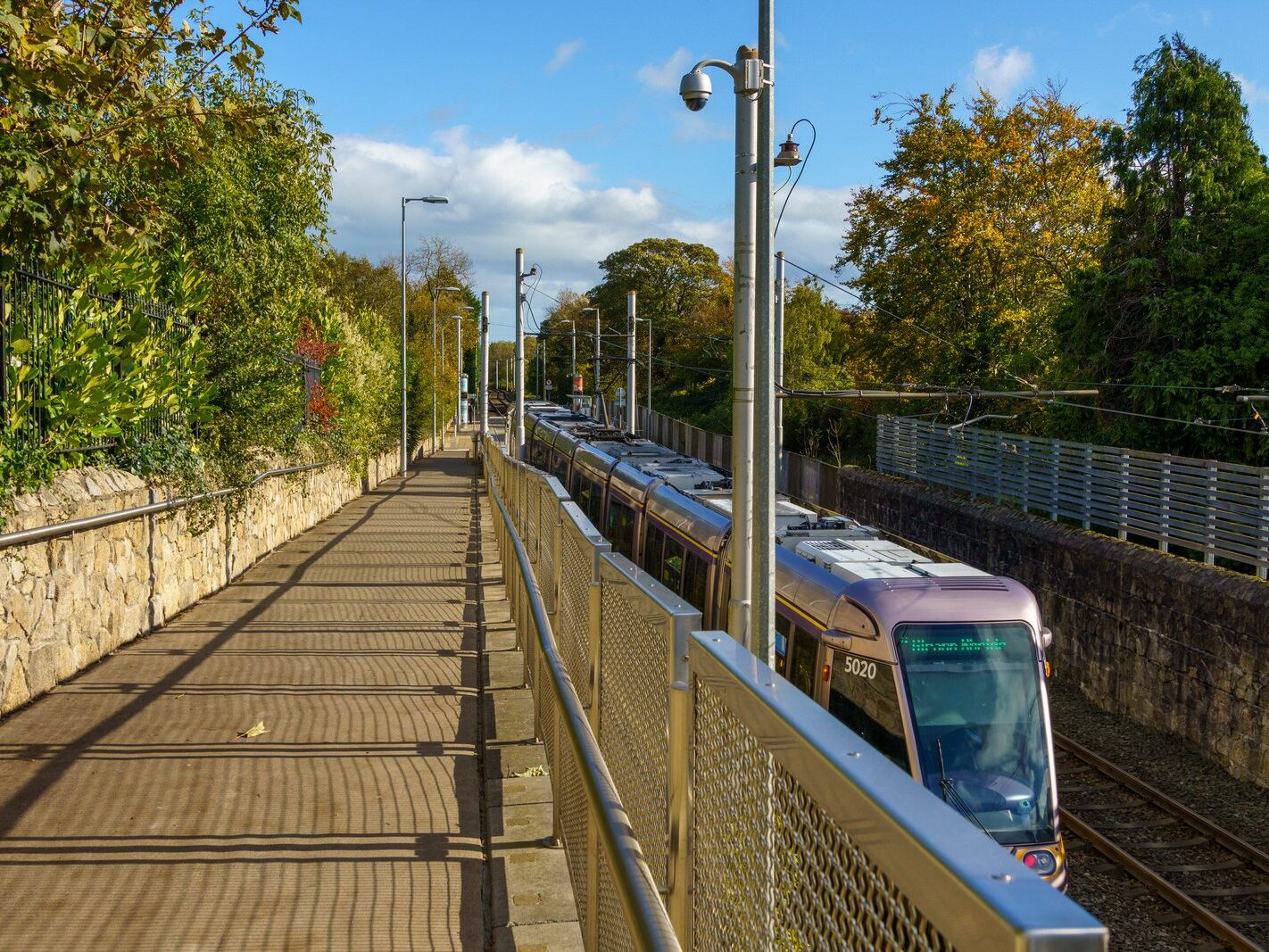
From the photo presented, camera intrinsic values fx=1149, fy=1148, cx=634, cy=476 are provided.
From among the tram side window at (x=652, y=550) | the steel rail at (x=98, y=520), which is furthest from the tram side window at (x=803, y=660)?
the steel rail at (x=98, y=520)

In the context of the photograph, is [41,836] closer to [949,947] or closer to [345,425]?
[949,947]

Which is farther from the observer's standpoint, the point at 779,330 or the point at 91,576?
the point at 779,330

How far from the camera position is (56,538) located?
9.05 m

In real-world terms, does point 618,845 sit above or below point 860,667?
above

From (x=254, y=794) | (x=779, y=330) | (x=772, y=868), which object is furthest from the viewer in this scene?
(x=779, y=330)

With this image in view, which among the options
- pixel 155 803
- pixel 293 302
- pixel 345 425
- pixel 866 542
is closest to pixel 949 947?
pixel 155 803

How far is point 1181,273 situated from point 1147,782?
27.5 feet

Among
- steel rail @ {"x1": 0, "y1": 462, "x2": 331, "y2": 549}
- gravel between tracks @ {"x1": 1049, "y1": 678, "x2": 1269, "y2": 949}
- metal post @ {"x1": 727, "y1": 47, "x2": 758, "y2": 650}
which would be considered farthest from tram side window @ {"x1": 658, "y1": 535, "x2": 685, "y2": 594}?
steel rail @ {"x1": 0, "y1": 462, "x2": 331, "y2": 549}

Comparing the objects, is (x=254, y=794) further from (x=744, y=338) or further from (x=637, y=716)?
(x=744, y=338)

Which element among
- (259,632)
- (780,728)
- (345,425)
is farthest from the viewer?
(345,425)

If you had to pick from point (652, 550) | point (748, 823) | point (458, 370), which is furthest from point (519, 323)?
point (458, 370)

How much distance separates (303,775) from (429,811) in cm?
104

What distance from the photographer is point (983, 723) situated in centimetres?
755

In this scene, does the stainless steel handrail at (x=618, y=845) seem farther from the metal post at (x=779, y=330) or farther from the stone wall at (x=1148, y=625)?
the metal post at (x=779, y=330)
